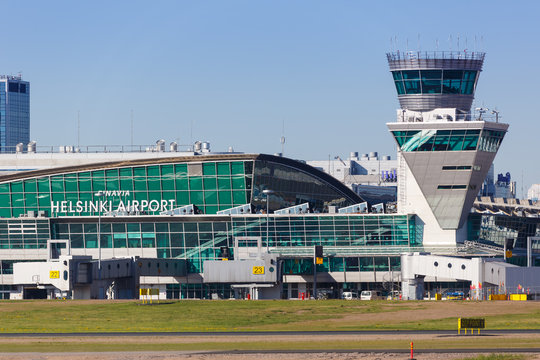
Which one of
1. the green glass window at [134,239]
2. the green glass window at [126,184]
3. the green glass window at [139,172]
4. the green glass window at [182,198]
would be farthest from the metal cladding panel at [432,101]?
the green glass window at [126,184]

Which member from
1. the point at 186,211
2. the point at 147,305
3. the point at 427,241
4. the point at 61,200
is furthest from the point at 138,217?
the point at 147,305

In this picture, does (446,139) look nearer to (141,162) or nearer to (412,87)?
(412,87)

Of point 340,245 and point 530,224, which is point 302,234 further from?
point 530,224

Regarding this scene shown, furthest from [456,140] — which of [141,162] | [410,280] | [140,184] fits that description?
[140,184]

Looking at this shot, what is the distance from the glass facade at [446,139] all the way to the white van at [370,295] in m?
21.2

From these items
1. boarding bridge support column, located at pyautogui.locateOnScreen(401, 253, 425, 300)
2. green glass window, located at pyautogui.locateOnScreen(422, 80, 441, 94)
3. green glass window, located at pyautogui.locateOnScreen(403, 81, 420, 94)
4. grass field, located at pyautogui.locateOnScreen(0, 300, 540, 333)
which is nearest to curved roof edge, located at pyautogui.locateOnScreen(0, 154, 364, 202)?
green glass window, located at pyautogui.locateOnScreen(403, 81, 420, 94)

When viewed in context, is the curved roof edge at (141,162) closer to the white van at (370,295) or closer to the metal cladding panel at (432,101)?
the white van at (370,295)

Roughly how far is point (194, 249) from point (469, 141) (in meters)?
45.3

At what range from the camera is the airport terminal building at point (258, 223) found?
146625 millimetres

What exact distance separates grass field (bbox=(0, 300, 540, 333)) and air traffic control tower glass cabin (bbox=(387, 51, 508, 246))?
1686 inches

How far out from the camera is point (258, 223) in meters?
169

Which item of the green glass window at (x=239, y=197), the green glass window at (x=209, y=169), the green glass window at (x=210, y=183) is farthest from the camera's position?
the green glass window at (x=209, y=169)

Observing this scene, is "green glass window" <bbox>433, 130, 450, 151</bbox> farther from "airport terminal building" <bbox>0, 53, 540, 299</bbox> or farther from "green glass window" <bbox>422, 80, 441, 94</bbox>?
"green glass window" <bbox>422, 80, 441, 94</bbox>

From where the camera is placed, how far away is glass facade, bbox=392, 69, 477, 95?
156875 mm
